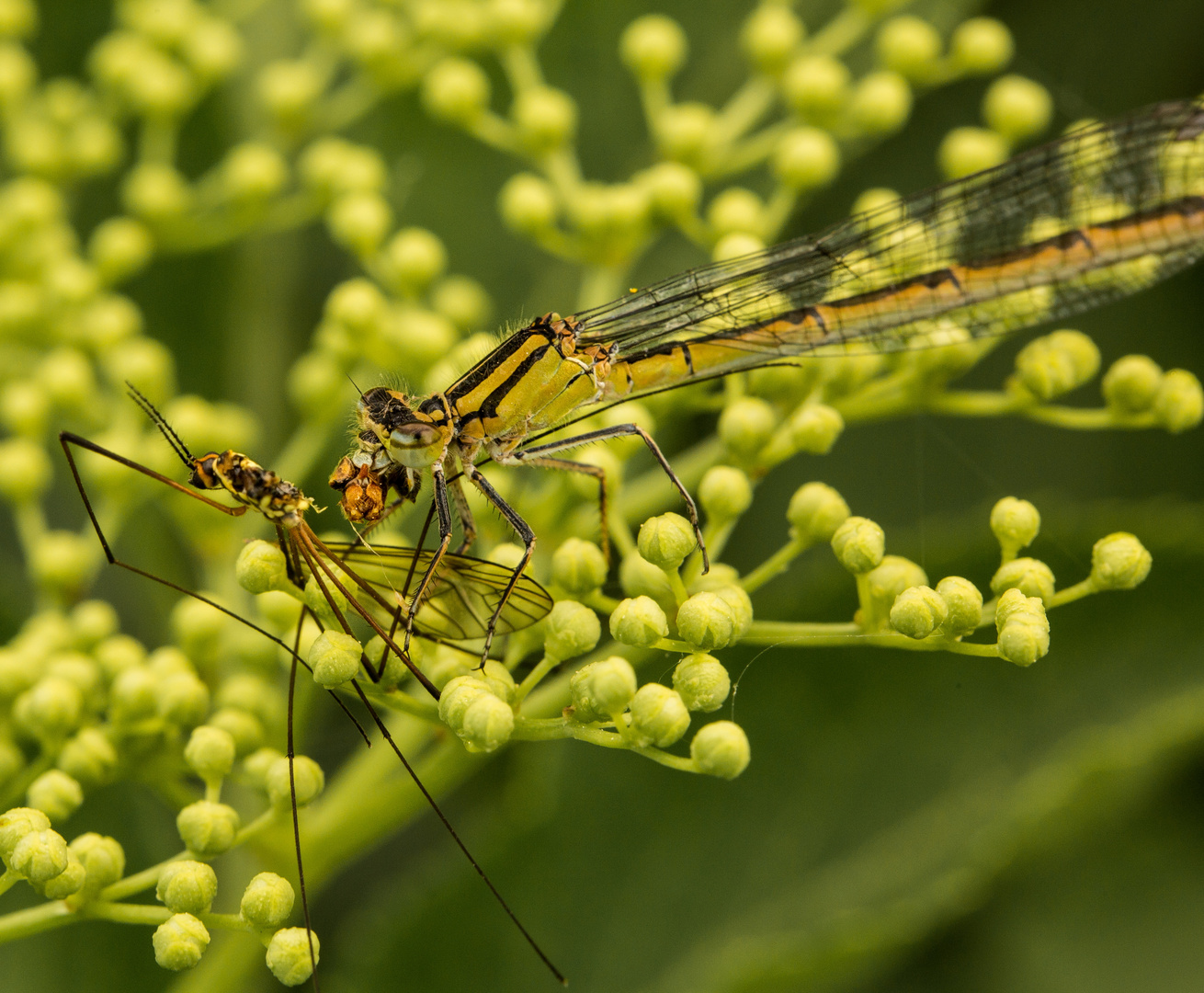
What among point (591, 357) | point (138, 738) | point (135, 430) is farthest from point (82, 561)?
point (591, 357)

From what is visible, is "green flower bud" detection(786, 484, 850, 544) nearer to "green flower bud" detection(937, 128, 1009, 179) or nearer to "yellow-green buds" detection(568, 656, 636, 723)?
"yellow-green buds" detection(568, 656, 636, 723)

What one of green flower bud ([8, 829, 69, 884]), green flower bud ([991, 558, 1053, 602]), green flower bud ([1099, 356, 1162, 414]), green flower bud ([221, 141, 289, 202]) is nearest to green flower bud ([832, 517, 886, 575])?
green flower bud ([991, 558, 1053, 602])

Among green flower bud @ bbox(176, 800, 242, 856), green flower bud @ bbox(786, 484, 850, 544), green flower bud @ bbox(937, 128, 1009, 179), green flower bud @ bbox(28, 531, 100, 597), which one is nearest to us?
green flower bud @ bbox(176, 800, 242, 856)

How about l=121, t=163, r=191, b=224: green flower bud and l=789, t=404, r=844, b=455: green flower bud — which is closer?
l=789, t=404, r=844, b=455: green flower bud

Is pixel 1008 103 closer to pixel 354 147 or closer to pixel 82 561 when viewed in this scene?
pixel 354 147

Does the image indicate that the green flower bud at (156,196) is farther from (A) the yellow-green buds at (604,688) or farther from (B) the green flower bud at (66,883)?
(A) the yellow-green buds at (604,688)

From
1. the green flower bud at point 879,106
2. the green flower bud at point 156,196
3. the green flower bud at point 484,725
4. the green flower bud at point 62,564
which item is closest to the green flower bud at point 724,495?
the green flower bud at point 484,725
